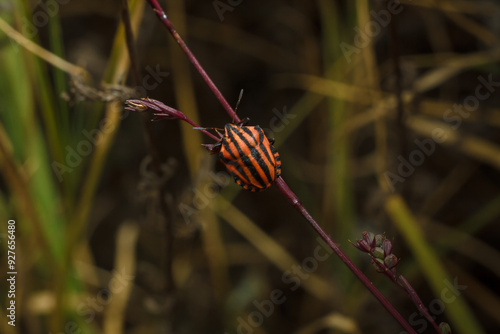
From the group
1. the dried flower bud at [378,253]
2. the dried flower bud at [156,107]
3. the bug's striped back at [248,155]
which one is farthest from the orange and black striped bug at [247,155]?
the dried flower bud at [378,253]

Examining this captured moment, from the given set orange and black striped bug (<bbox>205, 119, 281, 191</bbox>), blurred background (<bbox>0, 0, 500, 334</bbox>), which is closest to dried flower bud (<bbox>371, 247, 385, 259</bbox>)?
orange and black striped bug (<bbox>205, 119, 281, 191</bbox>)

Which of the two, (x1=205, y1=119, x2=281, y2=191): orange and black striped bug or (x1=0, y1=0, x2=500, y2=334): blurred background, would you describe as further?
(x1=0, y1=0, x2=500, y2=334): blurred background

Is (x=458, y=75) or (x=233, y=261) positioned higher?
(x=458, y=75)

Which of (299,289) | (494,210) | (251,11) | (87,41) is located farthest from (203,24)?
(494,210)

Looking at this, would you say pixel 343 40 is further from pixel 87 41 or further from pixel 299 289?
pixel 87 41

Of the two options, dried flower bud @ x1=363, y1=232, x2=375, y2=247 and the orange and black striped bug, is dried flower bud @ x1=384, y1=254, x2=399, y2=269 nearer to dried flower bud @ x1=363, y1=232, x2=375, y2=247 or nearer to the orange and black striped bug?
dried flower bud @ x1=363, y1=232, x2=375, y2=247

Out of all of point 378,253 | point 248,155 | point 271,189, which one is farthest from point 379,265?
point 271,189

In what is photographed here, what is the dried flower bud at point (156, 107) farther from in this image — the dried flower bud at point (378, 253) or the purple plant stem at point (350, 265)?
the dried flower bud at point (378, 253)

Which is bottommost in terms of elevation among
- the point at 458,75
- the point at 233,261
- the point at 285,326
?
the point at 285,326
